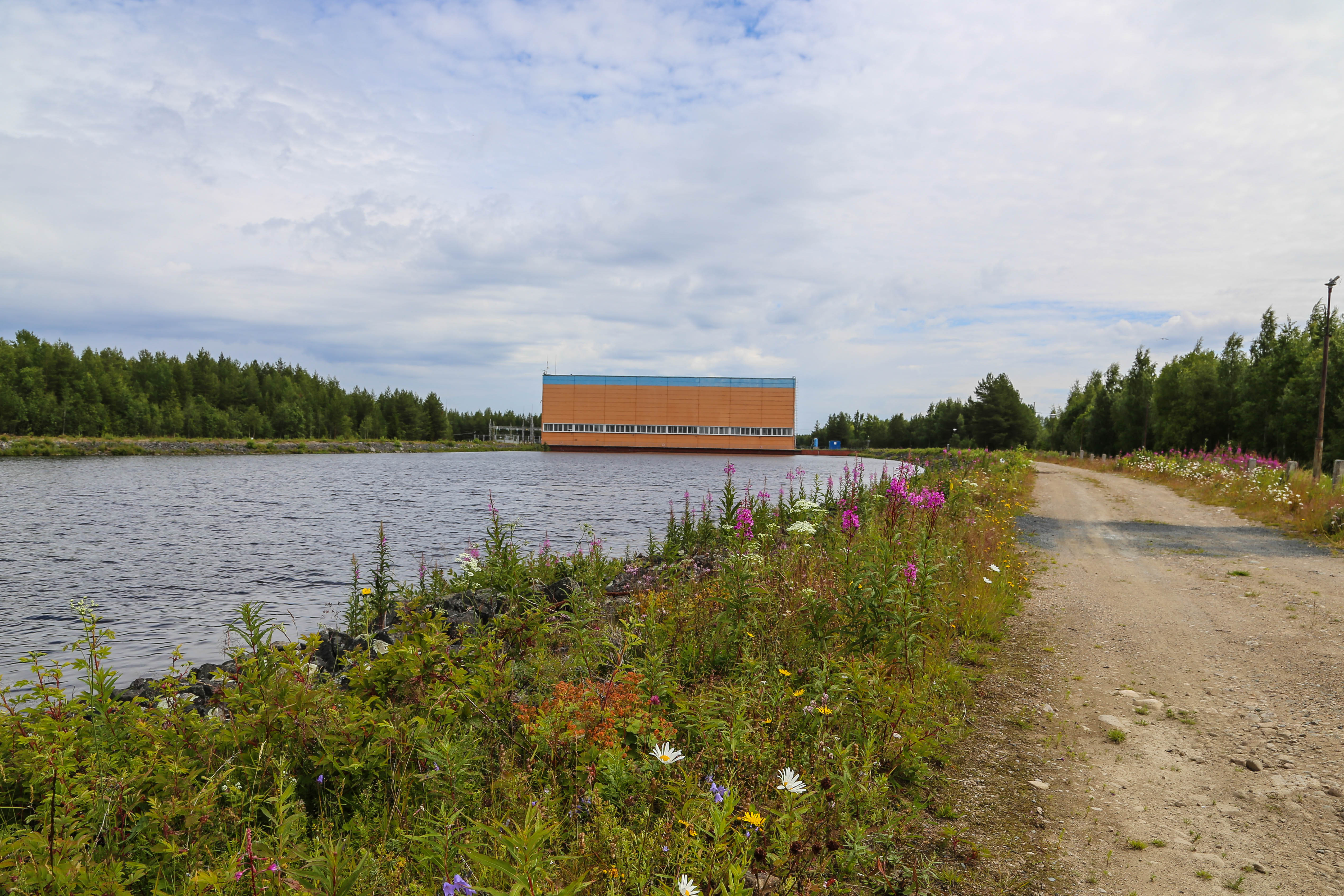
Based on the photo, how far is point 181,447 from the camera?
58.1 m

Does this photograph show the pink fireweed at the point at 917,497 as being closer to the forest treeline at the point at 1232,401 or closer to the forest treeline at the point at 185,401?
the forest treeline at the point at 1232,401

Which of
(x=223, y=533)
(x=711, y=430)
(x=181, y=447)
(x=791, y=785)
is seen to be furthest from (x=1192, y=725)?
(x=711, y=430)

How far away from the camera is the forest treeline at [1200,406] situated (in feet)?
Result: 127

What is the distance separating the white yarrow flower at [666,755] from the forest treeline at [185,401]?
80284 millimetres

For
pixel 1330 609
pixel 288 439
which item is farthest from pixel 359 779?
pixel 288 439

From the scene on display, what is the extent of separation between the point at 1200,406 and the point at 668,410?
59080 millimetres

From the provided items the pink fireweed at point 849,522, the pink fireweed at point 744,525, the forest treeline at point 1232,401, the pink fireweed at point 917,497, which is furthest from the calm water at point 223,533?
the forest treeline at point 1232,401

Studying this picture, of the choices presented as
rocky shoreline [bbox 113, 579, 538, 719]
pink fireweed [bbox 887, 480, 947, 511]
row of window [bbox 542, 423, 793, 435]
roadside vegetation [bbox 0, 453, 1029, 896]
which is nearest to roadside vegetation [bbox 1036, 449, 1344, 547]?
pink fireweed [bbox 887, 480, 947, 511]

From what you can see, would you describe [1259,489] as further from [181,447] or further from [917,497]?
[181,447]

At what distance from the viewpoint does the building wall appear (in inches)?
3585

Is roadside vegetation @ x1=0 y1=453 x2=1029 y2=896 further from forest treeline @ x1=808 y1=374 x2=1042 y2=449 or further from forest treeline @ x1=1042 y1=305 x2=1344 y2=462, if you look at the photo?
forest treeline @ x1=808 y1=374 x2=1042 y2=449

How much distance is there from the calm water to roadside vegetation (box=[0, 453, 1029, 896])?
4087mm

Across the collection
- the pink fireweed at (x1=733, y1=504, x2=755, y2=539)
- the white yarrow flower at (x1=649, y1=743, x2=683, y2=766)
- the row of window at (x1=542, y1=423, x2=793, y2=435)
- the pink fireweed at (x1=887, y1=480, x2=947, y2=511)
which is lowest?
the white yarrow flower at (x1=649, y1=743, x2=683, y2=766)

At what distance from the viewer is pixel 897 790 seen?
150 inches
